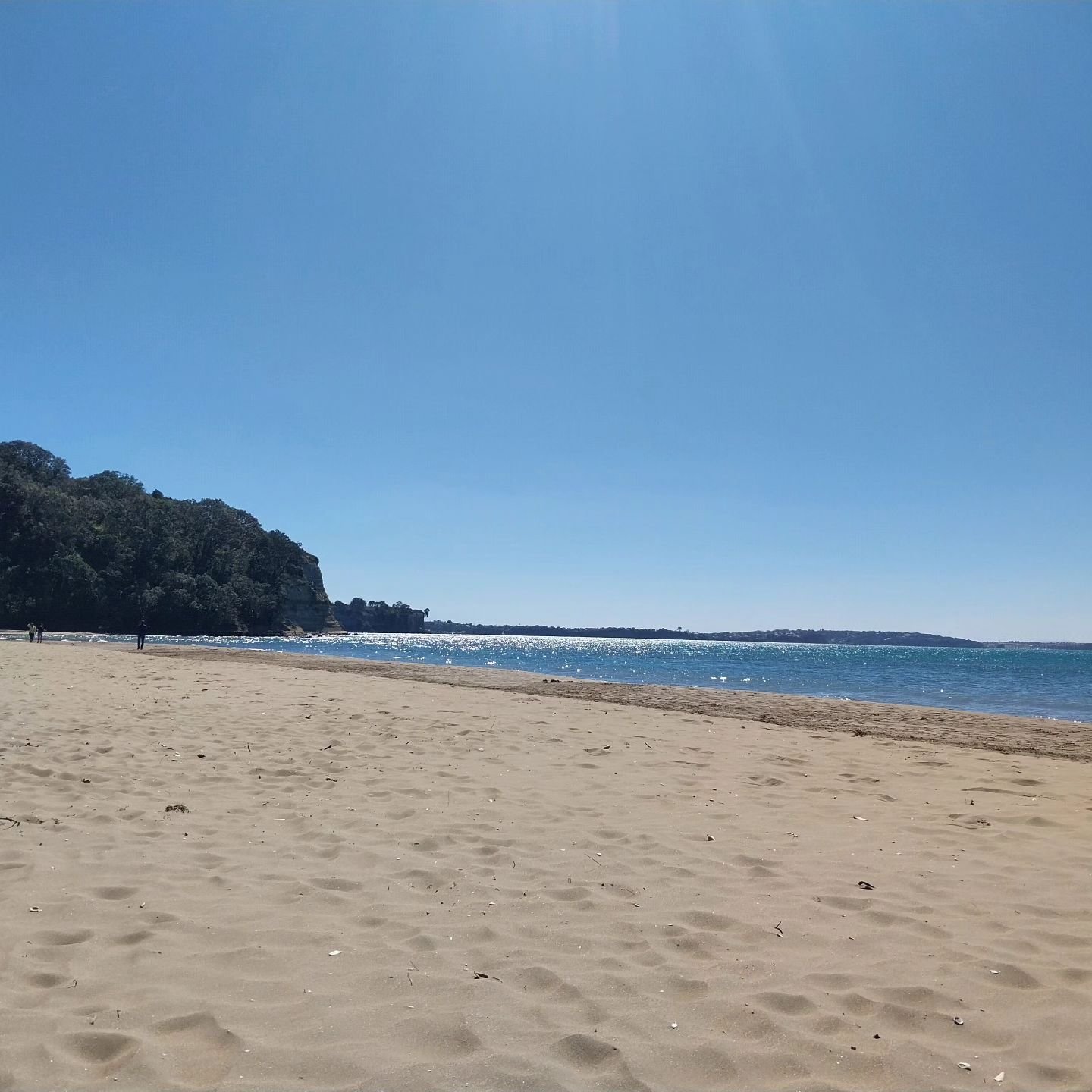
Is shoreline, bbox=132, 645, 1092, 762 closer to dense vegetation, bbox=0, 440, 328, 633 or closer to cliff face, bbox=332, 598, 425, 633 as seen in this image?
dense vegetation, bbox=0, 440, 328, 633

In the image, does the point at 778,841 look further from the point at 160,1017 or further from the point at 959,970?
the point at 160,1017

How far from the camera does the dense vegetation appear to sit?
241ft

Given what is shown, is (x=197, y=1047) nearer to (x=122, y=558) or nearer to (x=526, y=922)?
(x=526, y=922)

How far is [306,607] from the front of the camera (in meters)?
112

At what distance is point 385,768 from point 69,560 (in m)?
81.4

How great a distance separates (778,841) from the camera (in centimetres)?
524

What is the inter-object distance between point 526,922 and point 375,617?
181654mm

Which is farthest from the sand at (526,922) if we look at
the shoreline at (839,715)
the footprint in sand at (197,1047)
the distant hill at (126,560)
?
the distant hill at (126,560)

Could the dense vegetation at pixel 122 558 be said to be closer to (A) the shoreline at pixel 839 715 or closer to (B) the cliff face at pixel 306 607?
(B) the cliff face at pixel 306 607

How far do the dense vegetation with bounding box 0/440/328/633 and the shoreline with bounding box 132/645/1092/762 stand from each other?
223 ft

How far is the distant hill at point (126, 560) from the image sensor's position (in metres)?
73.6

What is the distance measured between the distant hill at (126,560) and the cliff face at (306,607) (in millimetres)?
434

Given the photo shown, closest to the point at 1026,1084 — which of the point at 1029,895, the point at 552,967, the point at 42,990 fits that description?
the point at 552,967

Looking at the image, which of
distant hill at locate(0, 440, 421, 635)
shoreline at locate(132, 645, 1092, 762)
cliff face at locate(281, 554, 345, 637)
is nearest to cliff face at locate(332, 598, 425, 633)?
cliff face at locate(281, 554, 345, 637)
